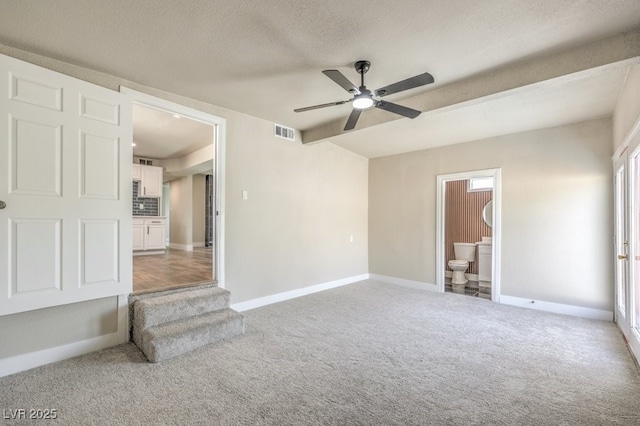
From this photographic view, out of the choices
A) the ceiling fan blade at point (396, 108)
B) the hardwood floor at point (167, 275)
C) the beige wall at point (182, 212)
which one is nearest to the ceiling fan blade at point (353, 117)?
the ceiling fan blade at point (396, 108)

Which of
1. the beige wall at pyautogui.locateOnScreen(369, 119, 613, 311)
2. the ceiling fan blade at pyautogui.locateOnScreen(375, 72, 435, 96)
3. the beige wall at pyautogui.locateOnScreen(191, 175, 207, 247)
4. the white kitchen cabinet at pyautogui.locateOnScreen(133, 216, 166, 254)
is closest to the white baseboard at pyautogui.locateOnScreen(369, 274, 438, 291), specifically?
the beige wall at pyautogui.locateOnScreen(369, 119, 613, 311)

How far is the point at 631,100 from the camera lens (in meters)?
2.61

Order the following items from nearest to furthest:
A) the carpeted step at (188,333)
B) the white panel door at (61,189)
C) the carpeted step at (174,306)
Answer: the white panel door at (61,189)
the carpeted step at (188,333)
the carpeted step at (174,306)

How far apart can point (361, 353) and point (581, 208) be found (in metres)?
3.43

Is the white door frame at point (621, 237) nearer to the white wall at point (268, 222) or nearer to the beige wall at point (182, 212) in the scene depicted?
the white wall at point (268, 222)

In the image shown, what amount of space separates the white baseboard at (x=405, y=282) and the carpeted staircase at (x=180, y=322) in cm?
334

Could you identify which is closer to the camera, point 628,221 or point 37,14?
point 37,14

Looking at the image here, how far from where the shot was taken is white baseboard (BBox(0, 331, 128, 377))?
7.62 ft

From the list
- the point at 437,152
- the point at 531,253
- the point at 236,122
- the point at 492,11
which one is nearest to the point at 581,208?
the point at 531,253

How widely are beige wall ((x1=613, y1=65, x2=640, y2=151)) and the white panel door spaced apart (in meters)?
4.47

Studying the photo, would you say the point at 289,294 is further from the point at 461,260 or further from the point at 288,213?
the point at 461,260

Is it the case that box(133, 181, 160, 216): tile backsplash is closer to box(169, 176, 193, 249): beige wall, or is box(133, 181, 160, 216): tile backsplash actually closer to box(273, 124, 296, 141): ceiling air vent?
box(169, 176, 193, 249): beige wall

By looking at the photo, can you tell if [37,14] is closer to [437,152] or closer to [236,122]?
[236,122]

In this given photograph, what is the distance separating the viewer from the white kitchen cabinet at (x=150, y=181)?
718 cm
